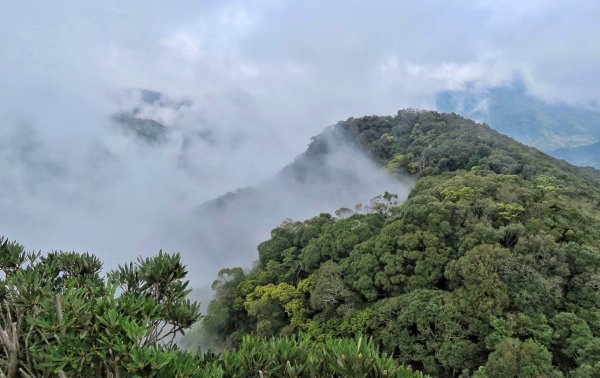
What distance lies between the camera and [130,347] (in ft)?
16.4

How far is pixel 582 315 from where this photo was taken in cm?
1538

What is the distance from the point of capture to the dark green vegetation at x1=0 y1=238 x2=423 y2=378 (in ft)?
16.6

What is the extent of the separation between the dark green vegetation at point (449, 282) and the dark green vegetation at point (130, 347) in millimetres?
8513

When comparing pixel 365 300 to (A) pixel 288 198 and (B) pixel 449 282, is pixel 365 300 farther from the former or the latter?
(A) pixel 288 198

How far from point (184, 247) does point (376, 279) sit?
1822 inches

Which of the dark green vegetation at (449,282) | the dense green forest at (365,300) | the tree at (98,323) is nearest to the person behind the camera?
the tree at (98,323)

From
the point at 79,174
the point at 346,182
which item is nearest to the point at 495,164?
the point at 346,182

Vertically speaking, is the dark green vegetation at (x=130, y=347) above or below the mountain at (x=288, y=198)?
below

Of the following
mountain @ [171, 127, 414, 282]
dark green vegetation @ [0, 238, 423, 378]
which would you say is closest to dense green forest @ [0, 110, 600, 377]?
dark green vegetation @ [0, 238, 423, 378]

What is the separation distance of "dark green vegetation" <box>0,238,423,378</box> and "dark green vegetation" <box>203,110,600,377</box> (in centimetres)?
851

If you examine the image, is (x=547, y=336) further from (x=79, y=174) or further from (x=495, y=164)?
(x=79, y=174)

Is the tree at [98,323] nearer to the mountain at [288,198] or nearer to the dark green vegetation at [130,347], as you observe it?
the dark green vegetation at [130,347]

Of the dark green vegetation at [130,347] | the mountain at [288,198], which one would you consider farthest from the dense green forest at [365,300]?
the mountain at [288,198]

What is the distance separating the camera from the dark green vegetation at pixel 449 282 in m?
14.9
